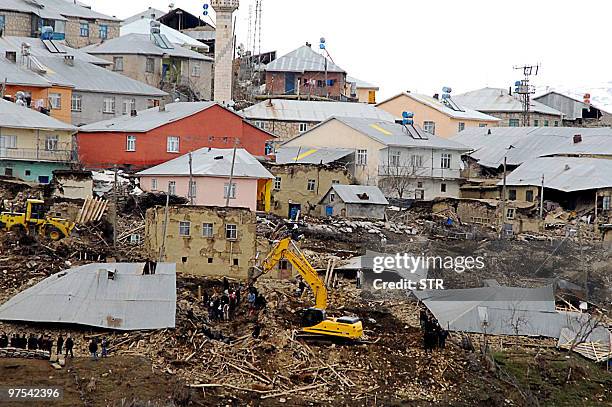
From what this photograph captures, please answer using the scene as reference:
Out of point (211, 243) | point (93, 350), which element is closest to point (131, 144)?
point (211, 243)

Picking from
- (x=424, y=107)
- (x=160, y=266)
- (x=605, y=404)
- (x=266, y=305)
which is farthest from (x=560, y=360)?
(x=424, y=107)

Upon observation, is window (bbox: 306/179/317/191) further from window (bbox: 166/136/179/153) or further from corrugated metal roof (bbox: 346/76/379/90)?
corrugated metal roof (bbox: 346/76/379/90)

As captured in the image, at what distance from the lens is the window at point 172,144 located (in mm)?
44938

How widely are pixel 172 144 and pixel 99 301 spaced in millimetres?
18799

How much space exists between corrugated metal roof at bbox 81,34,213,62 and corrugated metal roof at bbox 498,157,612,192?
55.4ft

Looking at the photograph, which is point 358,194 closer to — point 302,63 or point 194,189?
point 194,189

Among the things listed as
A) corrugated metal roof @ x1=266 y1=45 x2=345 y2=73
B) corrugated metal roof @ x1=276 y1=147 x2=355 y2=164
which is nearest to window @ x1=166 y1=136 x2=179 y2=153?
corrugated metal roof @ x1=276 y1=147 x2=355 y2=164

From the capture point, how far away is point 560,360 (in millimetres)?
27484

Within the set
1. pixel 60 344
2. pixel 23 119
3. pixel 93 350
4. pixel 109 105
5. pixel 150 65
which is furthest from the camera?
pixel 150 65

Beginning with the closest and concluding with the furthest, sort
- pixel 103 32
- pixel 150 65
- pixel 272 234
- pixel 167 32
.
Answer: pixel 272 234
pixel 150 65
pixel 167 32
pixel 103 32

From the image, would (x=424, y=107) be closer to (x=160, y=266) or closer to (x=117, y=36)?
(x=117, y=36)

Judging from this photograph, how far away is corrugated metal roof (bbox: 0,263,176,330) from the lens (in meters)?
26.2

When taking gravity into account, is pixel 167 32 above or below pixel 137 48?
above

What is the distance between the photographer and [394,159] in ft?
159
